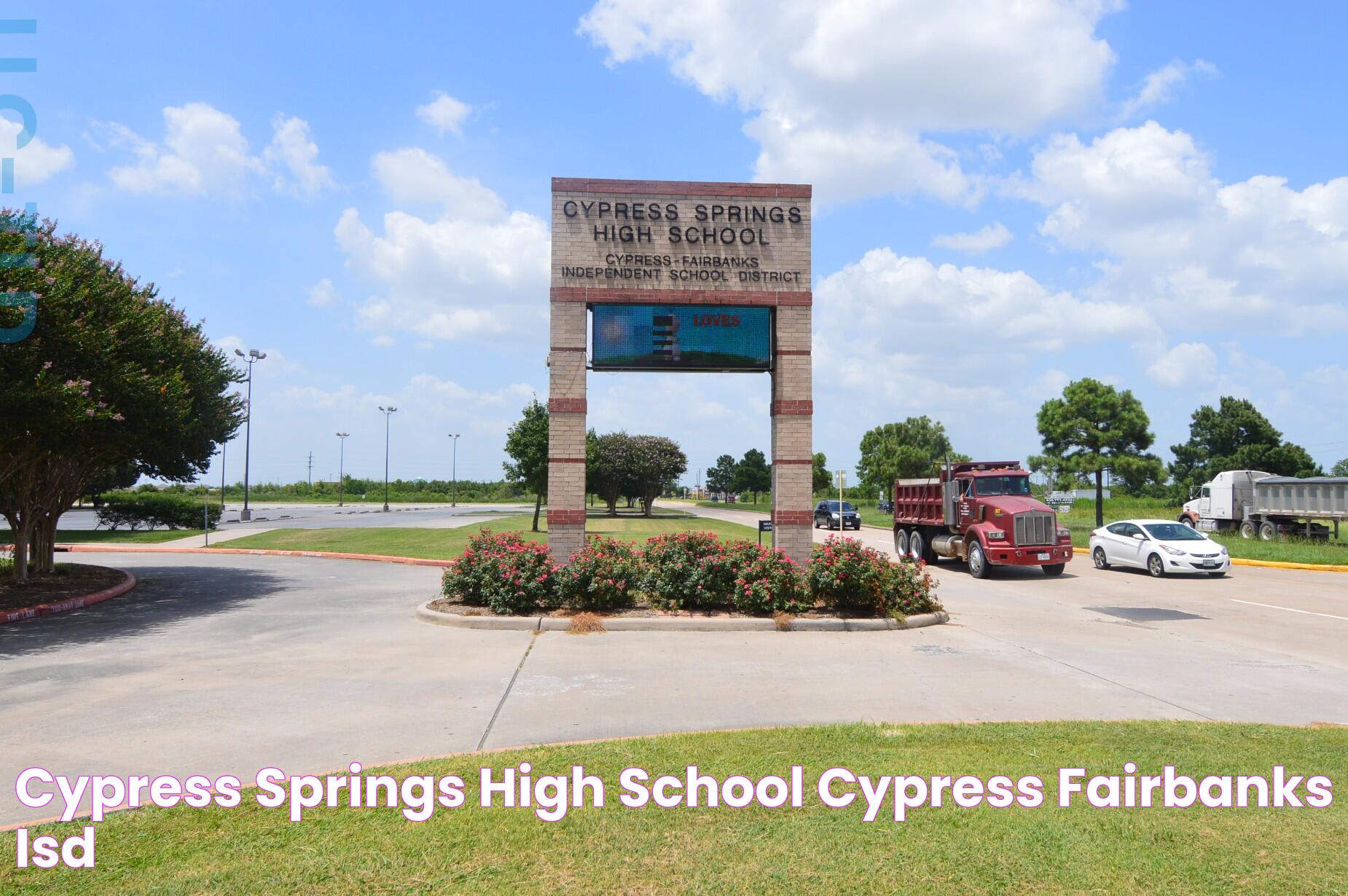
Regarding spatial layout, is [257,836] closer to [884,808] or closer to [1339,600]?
[884,808]

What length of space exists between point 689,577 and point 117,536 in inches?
1173

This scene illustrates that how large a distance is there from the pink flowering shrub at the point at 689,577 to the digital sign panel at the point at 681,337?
337 centimetres

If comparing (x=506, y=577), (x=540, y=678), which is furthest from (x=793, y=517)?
(x=540, y=678)

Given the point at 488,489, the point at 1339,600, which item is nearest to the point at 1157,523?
the point at 1339,600

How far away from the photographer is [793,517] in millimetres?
14859

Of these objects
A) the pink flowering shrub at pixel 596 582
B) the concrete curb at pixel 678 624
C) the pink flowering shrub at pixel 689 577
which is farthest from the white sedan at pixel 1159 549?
the pink flowering shrub at pixel 596 582

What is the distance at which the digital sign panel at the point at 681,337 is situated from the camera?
1516cm

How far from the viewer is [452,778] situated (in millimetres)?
5367

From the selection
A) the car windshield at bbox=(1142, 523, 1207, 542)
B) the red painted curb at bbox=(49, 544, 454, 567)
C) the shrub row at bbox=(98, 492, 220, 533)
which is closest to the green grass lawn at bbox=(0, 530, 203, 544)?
the shrub row at bbox=(98, 492, 220, 533)

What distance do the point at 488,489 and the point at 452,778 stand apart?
125m

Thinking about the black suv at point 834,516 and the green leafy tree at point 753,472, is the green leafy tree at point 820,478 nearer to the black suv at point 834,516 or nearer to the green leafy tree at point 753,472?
the green leafy tree at point 753,472

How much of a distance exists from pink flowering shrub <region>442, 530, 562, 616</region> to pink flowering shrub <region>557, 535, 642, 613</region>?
0.19 m

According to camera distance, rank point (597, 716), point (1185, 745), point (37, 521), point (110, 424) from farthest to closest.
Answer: point (37, 521) < point (110, 424) < point (597, 716) < point (1185, 745)

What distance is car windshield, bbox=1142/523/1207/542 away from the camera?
21406mm
